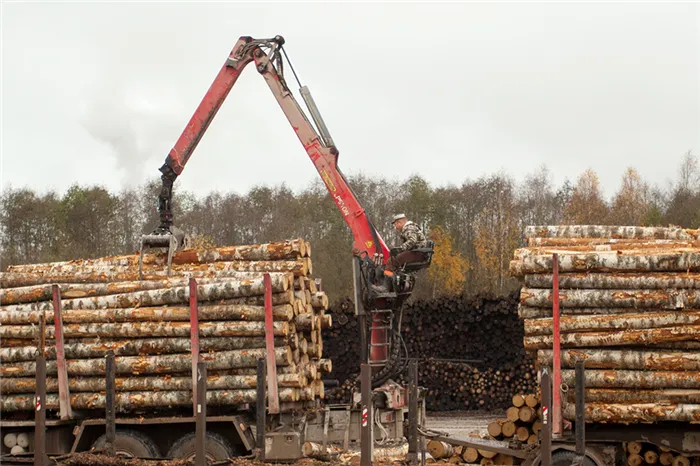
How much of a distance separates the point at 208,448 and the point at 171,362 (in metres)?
1.19

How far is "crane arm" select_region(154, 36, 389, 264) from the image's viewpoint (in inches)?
622

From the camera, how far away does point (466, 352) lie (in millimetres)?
23734

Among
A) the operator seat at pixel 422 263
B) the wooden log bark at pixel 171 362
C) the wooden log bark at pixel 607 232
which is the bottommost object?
the wooden log bark at pixel 171 362

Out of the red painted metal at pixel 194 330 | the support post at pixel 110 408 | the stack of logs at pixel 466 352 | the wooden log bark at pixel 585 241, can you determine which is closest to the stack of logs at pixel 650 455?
the wooden log bark at pixel 585 241

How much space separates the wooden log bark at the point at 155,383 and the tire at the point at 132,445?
1.92ft

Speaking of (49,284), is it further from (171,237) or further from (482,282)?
(482,282)

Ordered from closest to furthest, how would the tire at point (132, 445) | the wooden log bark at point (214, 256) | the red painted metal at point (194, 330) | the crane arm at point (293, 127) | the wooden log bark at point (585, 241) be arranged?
1. the red painted metal at point (194, 330)
2. the tire at point (132, 445)
3. the wooden log bark at point (585, 241)
4. the wooden log bark at point (214, 256)
5. the crane arm at point (293, 127)

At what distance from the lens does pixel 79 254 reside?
36.5m

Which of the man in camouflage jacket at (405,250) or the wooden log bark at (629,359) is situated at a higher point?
the man in camouflage jacket at (405,250)

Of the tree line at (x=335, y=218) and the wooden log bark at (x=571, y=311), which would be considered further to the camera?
the tree line at (x=335, y=218)

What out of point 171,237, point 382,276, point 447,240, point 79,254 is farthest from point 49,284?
point 447,240

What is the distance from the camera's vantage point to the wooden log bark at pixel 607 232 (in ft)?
45.4

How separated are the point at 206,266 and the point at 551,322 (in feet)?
16.7

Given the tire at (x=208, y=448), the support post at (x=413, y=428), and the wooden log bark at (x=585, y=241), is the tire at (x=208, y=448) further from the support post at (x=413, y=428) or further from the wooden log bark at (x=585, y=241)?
the wooden log bark at (x=585, y=241)
